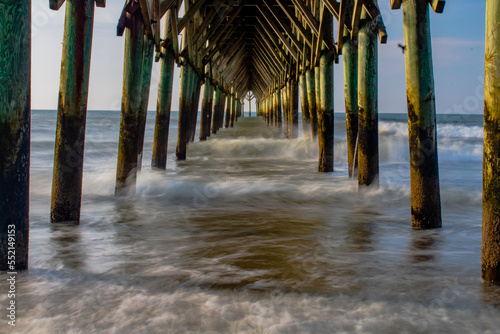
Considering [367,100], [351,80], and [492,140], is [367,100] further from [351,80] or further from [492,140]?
[492,140]

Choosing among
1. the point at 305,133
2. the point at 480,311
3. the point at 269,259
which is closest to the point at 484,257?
the point at 480,311

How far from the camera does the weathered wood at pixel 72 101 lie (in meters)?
3.25

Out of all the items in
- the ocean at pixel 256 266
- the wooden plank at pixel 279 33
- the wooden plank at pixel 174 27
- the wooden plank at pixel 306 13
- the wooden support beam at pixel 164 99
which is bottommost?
the ocean at pixel 256 266

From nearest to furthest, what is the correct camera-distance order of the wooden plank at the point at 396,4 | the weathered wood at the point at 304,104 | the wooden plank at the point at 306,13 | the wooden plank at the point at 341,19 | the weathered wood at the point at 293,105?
the wooden plank at the point at 396,4
the wooden plank at the point at 341,19
the wooden plank at the point at 306,13
the weathered wood at the point at 304,104
the weathered wood at the point at 293,105

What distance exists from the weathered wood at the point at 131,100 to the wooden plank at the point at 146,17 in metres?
0.06

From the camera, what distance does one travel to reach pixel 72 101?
10.8 ft

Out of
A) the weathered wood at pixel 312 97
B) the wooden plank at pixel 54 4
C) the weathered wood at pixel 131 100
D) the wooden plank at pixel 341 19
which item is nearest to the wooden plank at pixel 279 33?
the weathered wood at pixel 312 97

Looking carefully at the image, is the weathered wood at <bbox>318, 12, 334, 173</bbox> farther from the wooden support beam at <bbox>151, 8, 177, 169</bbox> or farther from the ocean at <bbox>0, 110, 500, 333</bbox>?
the wooden support beam at <bbox>151, 8, 177, 169</bbox>

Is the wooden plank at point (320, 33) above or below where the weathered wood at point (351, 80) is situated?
above

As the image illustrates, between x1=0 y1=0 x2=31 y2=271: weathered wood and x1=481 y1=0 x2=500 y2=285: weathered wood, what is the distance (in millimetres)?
2060

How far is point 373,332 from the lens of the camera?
1.81 meters

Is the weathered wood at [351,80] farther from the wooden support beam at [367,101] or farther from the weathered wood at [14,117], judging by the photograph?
→ the weathered wood at [14,117]

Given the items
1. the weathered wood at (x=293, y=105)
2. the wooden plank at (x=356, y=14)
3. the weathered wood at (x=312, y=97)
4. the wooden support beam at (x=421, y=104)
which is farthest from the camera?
the weathered wood at (x=293, y=105)

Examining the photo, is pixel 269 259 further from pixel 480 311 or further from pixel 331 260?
pixel 480 311
